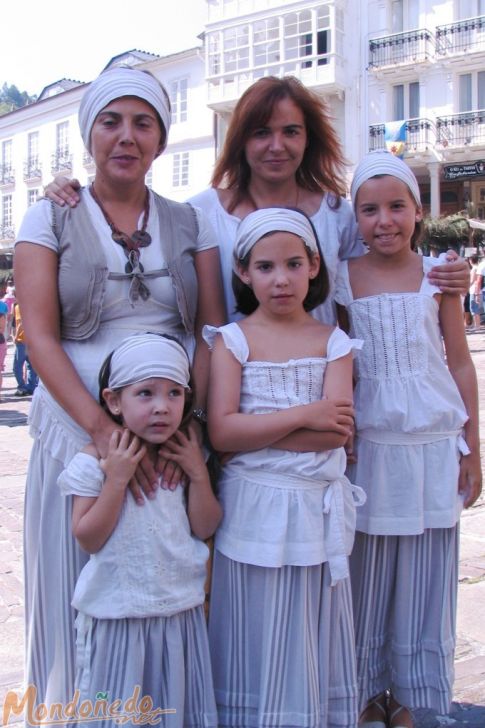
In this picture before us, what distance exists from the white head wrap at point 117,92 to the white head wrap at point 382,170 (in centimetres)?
72

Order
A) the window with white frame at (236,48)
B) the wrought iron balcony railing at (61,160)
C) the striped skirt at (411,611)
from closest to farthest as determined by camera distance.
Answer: the striped skirt at (411,611) → the window with white frame at (236,48) → the wrought iron balcony railing at (61,160)

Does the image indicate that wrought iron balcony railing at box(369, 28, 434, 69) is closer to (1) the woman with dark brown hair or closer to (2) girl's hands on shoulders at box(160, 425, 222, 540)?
(1) the woman with dark brown hair

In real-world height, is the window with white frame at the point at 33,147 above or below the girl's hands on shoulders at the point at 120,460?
above

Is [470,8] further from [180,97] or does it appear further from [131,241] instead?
[131,241]

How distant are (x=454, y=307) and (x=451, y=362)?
199mm

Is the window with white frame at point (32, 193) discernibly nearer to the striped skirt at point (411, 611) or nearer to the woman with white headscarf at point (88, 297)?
the woman with white headscarf at point (88, 297)

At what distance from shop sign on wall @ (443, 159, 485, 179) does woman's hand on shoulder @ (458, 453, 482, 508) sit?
25.5m

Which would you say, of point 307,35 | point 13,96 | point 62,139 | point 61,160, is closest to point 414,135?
point 307,35

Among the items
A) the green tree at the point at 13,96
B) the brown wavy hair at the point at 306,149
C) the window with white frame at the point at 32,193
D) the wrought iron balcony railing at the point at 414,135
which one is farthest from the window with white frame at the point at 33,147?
the green tree at the point at 13,96

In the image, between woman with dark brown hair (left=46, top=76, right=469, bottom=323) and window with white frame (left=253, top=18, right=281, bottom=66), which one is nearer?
woman with dark brown hair (left=46, top=76, right=469, bottom=323)

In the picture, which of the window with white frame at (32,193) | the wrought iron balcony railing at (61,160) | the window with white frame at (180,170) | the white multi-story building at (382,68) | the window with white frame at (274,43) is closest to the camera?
the white multi-story building at (382,68)

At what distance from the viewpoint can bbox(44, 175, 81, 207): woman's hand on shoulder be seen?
235cm

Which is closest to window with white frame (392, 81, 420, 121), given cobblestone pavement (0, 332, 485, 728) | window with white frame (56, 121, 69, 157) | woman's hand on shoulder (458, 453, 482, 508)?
window with white frame (56, 121, 69, 157)

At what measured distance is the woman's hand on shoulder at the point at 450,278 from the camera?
2.66 meters
